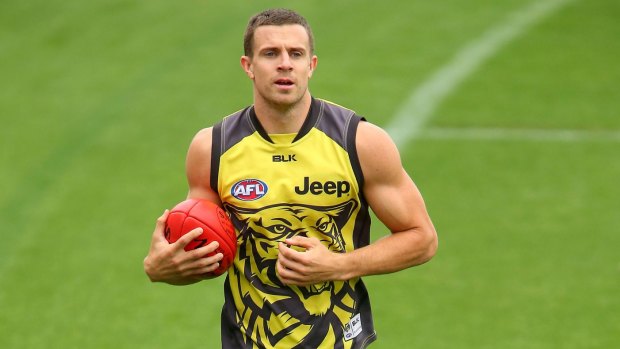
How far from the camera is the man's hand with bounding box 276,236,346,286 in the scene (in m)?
6.00

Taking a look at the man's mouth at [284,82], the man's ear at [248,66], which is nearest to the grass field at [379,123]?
the man's ear at [248,66]

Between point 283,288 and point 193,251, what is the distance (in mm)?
529

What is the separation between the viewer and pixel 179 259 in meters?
6.09

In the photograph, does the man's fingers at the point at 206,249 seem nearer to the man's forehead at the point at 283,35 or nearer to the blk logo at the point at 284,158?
the blk logo at the point at 284,158

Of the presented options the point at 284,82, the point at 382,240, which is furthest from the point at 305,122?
the point at 382,240

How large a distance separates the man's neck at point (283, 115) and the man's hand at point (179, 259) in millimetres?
648

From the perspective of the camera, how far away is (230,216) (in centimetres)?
640

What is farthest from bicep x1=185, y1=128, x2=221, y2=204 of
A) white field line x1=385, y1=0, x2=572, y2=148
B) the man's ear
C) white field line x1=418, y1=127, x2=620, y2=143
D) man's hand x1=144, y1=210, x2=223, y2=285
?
white field line x1=418, y1=127, x2=620, y2=143

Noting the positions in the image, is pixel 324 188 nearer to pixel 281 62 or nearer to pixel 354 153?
pixel 354 153

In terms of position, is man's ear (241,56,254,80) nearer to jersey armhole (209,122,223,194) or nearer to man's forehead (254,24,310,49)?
man's forehead (254,24,310,49)

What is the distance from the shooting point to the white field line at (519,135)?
47.5ft

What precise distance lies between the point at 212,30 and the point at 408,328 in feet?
27.9

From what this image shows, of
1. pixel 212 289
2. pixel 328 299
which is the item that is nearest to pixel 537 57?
pixel 212 289

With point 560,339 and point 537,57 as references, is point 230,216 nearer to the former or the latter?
point 560,339
